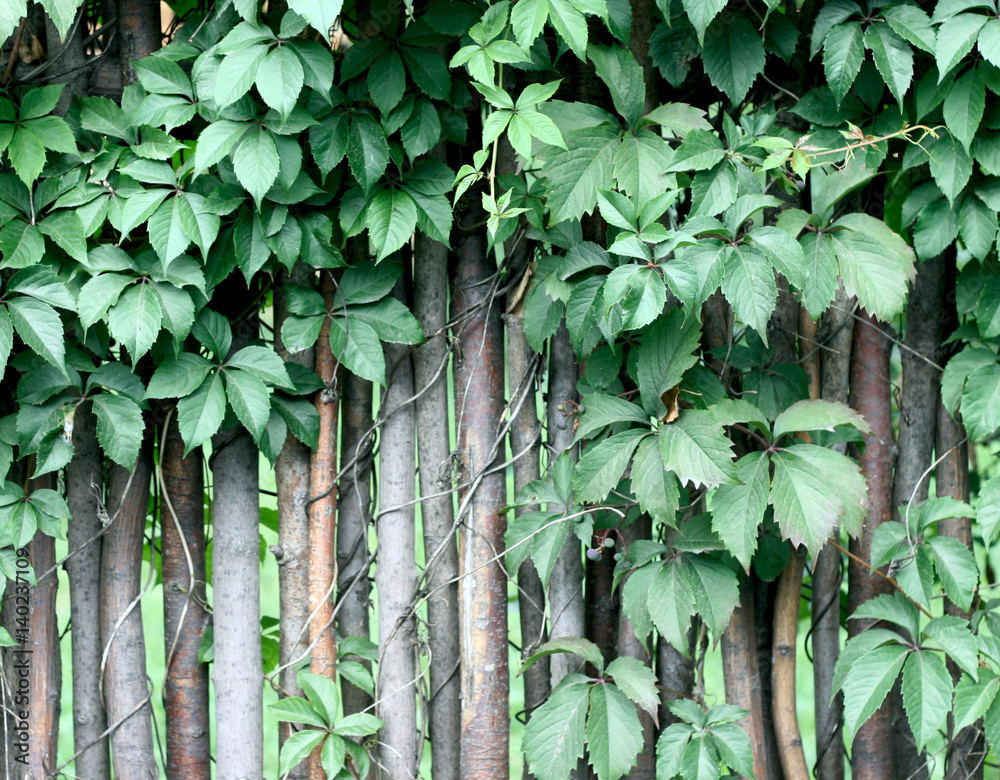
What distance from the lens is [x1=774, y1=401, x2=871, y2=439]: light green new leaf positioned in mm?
1484

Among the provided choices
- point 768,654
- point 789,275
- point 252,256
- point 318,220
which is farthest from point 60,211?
point 768,654

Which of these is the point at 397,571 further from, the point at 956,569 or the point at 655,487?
the point at 956,569

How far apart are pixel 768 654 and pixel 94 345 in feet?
4.69

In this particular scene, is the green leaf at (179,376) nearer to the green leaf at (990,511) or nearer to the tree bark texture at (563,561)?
the tree bark texture at (563,561)

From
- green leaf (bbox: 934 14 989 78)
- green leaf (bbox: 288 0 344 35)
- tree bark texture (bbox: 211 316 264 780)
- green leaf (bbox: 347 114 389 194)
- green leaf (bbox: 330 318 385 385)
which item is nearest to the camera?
green leaf (bbox: 288 0 344 35)

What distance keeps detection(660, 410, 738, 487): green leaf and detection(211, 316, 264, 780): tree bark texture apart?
0.80 m

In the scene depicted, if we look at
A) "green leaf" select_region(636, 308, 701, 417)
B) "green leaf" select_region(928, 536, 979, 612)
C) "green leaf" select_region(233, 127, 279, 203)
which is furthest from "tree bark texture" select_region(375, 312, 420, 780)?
"green leaf" select_region(928, 536, 979, 612)

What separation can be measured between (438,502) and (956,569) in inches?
36.8

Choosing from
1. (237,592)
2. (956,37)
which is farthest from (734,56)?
(237,592)

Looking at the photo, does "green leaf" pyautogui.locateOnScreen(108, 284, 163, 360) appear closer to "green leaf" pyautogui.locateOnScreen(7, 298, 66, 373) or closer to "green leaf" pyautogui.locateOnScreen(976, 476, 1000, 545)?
"green leaf" pyautogui.locateOnScreen(7, 298, 66, 373)

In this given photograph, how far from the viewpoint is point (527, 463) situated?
178 centimetres

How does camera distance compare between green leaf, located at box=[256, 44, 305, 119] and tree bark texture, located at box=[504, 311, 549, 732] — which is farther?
tree bark texture, located at box=[504, 311, 549, 732]

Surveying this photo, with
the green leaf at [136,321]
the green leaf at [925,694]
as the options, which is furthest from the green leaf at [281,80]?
the green leaf at [925,694]

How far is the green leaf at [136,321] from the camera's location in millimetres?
1468
